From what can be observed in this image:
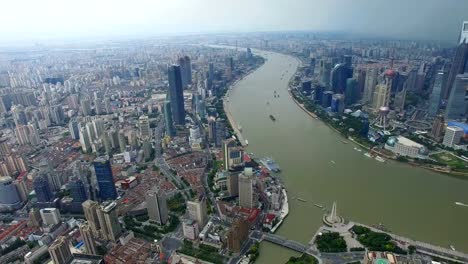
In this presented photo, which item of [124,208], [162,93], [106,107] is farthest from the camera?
[162,93]

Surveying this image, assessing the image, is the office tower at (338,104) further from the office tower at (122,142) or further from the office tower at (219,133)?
the office tower at (122,142)

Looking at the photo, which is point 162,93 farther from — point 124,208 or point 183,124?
point 124,208

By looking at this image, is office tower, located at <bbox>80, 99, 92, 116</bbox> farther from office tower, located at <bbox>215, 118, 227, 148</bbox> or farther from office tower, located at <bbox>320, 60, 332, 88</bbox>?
office tower, located at <bbox>320, 60, 332, 88</bbox>

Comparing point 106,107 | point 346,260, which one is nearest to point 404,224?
point 346,260

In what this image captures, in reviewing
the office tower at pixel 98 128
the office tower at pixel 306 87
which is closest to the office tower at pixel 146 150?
the office tower at pixel 98 128

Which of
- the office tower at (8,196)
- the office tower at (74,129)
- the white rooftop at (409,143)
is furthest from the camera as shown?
the office tower at (74,129)
